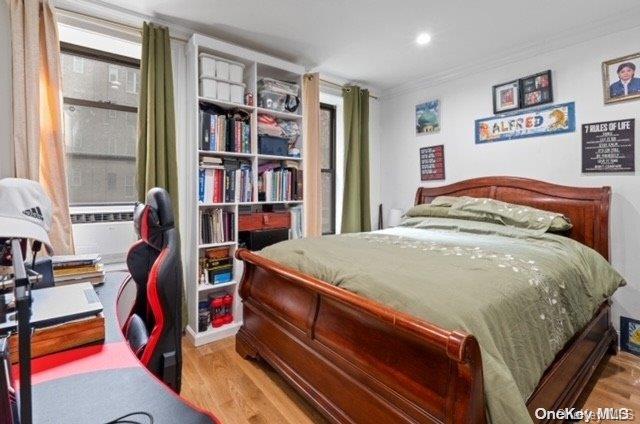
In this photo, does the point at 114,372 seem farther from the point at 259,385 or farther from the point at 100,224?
the point at 100,224

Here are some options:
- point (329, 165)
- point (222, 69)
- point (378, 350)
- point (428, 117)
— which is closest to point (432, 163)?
point (428, 117)

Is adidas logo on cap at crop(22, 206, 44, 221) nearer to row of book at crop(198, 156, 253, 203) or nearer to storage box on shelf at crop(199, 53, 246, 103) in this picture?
row of book at crop(198, 156, 253, 203)

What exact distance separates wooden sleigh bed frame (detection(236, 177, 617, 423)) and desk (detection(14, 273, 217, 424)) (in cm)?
75

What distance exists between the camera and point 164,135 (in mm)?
2484

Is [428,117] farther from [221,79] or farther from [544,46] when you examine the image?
[221,79]

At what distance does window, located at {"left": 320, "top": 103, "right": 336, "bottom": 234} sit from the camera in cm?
393

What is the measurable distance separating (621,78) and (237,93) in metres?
2.92

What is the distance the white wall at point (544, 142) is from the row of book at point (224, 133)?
199 cm

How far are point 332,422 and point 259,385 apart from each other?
640mm

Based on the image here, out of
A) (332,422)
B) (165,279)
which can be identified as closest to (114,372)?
(165,279)

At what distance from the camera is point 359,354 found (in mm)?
1411

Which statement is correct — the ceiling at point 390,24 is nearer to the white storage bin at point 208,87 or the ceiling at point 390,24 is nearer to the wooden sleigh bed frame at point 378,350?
the white storage bin at point 208,87

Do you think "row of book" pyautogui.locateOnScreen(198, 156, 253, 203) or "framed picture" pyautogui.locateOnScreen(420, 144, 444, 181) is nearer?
"row of book" pyautogui.locateOnScreen(198, 156, 253, 203)

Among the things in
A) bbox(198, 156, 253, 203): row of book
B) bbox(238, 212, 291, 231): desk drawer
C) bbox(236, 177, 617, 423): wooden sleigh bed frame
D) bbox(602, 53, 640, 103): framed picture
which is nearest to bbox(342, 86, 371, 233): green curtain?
bbox(238, 212, 291, 231): desk drawer
